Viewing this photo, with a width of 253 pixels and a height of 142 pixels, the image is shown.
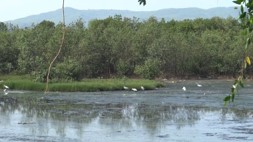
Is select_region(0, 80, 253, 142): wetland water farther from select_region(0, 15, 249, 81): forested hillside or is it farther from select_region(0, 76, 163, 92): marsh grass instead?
select_region(0, 15, 249, 81): forested hillside

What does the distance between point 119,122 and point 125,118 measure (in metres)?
1.08

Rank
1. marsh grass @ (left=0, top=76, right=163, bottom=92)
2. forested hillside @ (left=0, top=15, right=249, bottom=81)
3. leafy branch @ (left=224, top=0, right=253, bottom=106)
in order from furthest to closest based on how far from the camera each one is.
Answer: forested hillside @ (left=0, top=15, right=249, bottom=81) < marsh grass @ (left=0, top=76, right=163, bottom=92) < leafy branch @ (left=224, top=0, right=253, bottom=106)

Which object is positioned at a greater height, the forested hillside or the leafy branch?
the leafy branch

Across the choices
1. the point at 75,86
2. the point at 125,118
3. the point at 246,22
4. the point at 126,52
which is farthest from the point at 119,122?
the point at 126,52

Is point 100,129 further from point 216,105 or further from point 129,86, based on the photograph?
point 129,86

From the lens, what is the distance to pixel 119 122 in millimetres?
→ 18797

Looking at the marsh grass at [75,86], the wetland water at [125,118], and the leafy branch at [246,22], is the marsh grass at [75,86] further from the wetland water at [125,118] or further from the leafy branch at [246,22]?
the leafy branch at [246,22]

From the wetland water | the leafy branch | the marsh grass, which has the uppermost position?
the leafy branch

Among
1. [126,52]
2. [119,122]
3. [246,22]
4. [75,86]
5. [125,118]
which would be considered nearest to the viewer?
[246,22]

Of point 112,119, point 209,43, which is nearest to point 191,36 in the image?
point 209,43

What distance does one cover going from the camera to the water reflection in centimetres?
1562

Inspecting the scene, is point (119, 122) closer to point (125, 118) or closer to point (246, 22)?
point (125, 118)

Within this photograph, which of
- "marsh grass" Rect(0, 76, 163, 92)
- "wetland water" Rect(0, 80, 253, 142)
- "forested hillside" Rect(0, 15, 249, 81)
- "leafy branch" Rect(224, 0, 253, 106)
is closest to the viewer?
"leafy branch" Rect(224, 0, 253, 106)

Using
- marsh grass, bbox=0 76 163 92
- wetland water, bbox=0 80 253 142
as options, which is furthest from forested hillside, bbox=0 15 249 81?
wetland water, bbox=0 80 253 142
